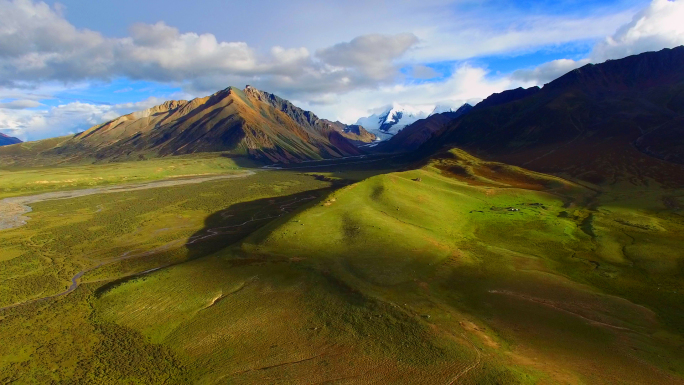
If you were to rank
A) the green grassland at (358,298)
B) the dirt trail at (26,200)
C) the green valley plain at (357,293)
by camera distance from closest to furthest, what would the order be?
the green grassland at (358,298), the green valley plain at (357,293), the dirt trail at (26,200)

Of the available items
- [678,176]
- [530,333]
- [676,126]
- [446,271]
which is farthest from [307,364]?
[676,126]

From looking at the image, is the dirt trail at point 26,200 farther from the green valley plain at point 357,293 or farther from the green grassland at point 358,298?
the green grassland at point 358,298

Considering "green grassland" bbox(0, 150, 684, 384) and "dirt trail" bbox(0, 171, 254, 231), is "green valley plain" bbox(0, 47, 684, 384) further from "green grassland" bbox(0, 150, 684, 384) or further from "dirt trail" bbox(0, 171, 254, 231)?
"dirt trail" bbox(0, 171, 254, 231)

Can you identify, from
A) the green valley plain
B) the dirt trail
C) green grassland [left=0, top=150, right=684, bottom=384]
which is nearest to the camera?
green grassland [left=0, top=150, right=684, bottom=384]

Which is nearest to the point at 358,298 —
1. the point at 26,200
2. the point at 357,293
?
the point at 357,293

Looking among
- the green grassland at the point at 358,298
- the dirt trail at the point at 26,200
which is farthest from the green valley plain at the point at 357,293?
the dirt trail at the point at 26,200

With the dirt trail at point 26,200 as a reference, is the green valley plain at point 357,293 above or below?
below

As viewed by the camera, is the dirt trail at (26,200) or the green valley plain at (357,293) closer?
the green valley plain at (357,293)

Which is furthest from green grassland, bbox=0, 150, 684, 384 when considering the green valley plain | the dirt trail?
the dirt trail

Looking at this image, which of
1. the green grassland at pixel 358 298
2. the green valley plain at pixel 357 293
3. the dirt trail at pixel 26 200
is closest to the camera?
the green grassland at pixel 358 298
